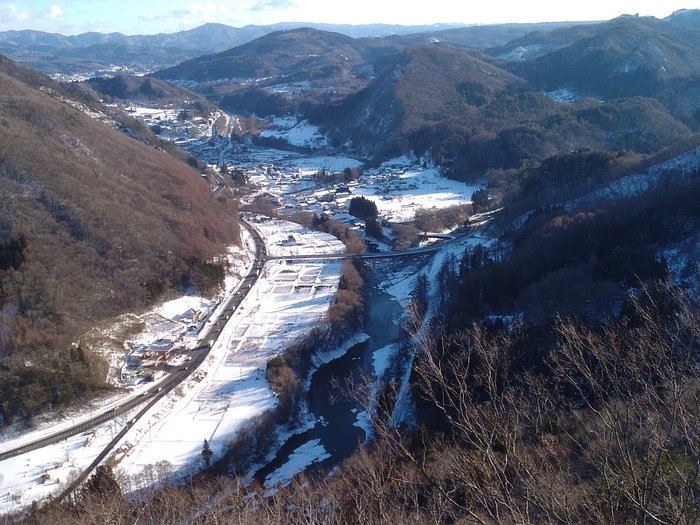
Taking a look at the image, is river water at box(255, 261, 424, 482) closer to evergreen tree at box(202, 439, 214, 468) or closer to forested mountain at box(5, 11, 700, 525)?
forested mountain at box(5, 11, 700, 525)

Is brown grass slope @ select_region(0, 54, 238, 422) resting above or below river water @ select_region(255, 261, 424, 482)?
above

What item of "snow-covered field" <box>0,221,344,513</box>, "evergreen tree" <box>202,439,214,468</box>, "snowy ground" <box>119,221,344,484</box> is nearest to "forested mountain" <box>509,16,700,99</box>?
"snowy ground" <box>119,221,344,484</box>

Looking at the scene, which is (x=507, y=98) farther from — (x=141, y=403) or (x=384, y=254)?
(x=141, y=403)

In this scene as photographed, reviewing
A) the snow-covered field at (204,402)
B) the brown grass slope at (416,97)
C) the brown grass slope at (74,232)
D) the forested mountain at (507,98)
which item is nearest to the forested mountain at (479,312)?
the brown grass slope at (74,232)

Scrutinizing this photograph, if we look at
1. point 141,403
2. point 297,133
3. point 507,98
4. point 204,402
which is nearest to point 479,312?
point 204,402

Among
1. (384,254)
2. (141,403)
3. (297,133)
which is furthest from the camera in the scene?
(297,133)

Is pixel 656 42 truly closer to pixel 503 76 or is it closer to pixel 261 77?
pixel 503 76

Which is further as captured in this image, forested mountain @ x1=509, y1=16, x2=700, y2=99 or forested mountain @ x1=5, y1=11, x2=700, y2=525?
forested mountain @ x1=509, y1=16, x2=700, y2=99

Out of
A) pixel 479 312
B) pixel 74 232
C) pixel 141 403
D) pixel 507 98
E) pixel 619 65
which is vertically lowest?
pixel 141 403

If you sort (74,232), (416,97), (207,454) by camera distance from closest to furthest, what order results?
(207,454)
(74,232)
(416,97)

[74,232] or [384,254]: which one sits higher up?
[74,232]
